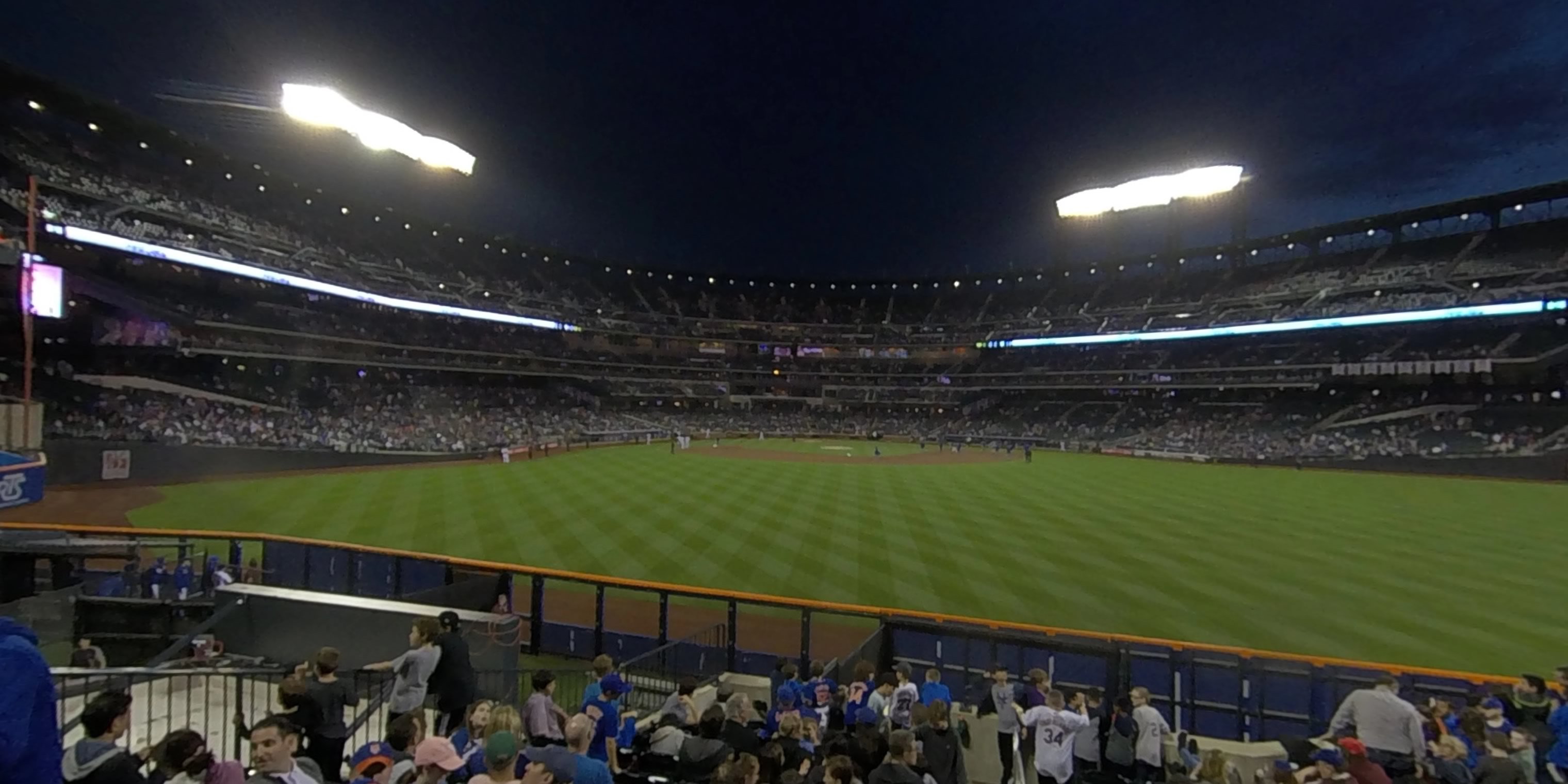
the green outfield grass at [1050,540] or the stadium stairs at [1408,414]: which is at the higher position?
the stadium stairs at [1408,414]

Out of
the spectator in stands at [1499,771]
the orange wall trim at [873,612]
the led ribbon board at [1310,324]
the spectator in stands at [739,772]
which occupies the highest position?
the led ribbon board at [1310,324]

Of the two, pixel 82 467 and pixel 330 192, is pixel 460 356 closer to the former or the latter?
pixel 330 192

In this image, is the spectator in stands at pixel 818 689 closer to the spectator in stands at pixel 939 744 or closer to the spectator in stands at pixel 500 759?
the spectator in stands at pixel 939 744

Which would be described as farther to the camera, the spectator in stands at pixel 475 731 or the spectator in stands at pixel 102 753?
the spectator in stands at pixel 475 731

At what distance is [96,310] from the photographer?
3447 centimetres

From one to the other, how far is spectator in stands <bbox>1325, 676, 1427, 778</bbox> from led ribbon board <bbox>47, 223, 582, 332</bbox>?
47612 mm

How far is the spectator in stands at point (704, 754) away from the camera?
5348 millimetres

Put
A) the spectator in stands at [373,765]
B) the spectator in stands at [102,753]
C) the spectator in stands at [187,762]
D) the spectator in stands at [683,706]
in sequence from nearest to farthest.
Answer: the spectator in stands at [102,753] < the spectator in stands at [187,762] < the spectator in stands at [373,765] < the spectator in stands at [683,706]

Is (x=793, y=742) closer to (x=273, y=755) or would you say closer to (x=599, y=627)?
(x=273, y=755)

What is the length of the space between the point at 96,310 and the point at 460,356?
80.7 feet

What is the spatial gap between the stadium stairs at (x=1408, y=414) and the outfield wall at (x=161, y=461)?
59.8 m

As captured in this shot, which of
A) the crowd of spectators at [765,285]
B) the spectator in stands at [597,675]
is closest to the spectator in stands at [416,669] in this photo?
the spectator in stands at [597,675]

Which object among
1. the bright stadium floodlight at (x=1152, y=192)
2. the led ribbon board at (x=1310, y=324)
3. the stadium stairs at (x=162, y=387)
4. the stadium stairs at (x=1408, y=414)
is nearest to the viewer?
the stadium stairs at (x=162, y=387)

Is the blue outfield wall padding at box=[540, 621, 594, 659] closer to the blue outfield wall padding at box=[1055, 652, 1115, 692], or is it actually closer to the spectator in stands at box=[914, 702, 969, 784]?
the blue outfield wall padding at box=[1055, 652, 1115, 692]
